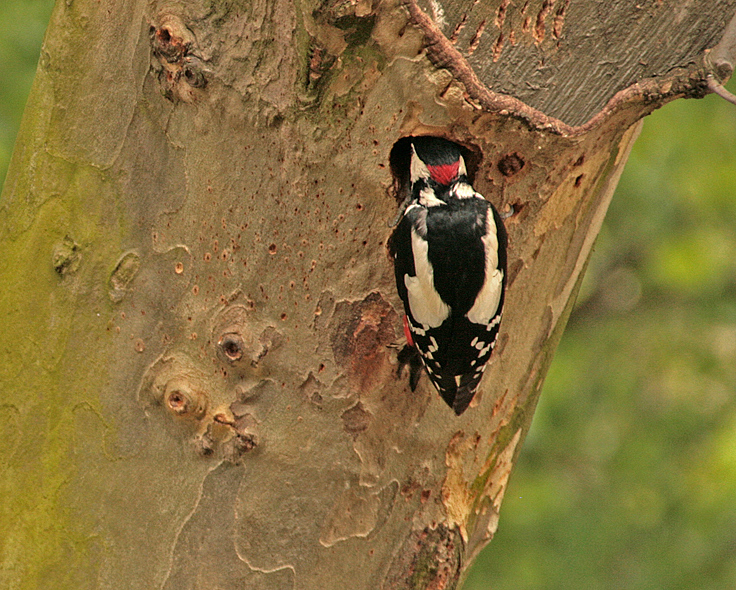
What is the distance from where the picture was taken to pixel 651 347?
5898 mm

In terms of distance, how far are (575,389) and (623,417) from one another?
0.67 meters

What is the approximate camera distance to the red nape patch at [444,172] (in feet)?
6.55

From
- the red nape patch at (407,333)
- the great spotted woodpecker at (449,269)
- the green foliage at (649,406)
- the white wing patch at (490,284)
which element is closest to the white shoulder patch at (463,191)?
the great spotted woodpecker at (449,269)

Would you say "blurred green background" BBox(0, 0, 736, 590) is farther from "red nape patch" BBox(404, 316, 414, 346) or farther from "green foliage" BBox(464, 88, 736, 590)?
"red nape patch" BBox(404, 316, 414, 346)

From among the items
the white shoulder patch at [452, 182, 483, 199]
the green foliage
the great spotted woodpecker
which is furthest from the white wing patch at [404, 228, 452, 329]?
the green foliage

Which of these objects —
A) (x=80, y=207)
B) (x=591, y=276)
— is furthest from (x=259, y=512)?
(x=591, y=276)

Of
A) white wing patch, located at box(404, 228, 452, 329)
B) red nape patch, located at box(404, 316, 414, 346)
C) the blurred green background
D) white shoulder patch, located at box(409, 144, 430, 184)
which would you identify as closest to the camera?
red nape patch, located at box(404, 316, 414, 346)

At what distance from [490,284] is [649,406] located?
456 centimetres

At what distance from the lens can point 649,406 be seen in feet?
19.6

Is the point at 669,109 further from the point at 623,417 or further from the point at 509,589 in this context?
the point at 509,589

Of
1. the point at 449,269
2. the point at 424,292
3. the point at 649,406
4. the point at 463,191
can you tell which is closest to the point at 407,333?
the point at 424,292

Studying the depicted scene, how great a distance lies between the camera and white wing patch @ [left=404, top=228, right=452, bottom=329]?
1.92 m

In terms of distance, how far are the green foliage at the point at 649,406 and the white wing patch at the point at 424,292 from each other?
268 centimetres

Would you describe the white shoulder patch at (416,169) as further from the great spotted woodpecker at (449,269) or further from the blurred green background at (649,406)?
the blurred green background at (649,406)
